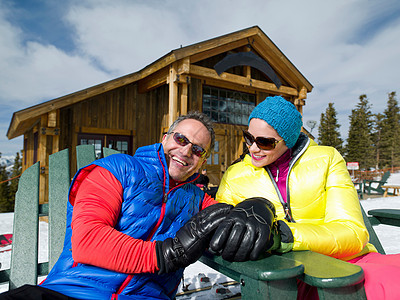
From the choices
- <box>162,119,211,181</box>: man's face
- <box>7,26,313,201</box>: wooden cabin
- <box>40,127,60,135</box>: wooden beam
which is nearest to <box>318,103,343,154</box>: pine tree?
<box>7,26,313,201</box>: wooden cabin

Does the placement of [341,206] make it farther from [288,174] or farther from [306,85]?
[306,85]

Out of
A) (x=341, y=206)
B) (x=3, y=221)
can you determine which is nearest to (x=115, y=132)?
(x=3, y=221)

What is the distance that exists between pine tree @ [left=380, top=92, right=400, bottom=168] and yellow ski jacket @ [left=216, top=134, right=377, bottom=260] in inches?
2043

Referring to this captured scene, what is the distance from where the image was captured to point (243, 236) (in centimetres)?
122

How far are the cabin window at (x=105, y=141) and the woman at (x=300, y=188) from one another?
6787 mm

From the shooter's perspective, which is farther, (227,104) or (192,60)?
(227,104)

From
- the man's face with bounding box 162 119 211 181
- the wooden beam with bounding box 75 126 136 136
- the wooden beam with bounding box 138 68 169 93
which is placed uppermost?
the wooden beam with bounding box 138 68 169 93

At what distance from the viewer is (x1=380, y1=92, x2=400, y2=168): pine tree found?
44.3 meters

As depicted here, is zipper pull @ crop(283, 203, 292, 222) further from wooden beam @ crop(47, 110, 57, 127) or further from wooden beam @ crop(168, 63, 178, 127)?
wooden beam @ crop(47, 110, 57, 127)

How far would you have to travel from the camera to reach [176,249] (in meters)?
1.36

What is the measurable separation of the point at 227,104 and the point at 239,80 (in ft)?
3.74

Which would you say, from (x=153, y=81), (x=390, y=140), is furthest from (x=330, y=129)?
(x=153, y=81)

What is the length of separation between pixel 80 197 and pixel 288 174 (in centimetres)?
134

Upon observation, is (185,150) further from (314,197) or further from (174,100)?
(174,100)
